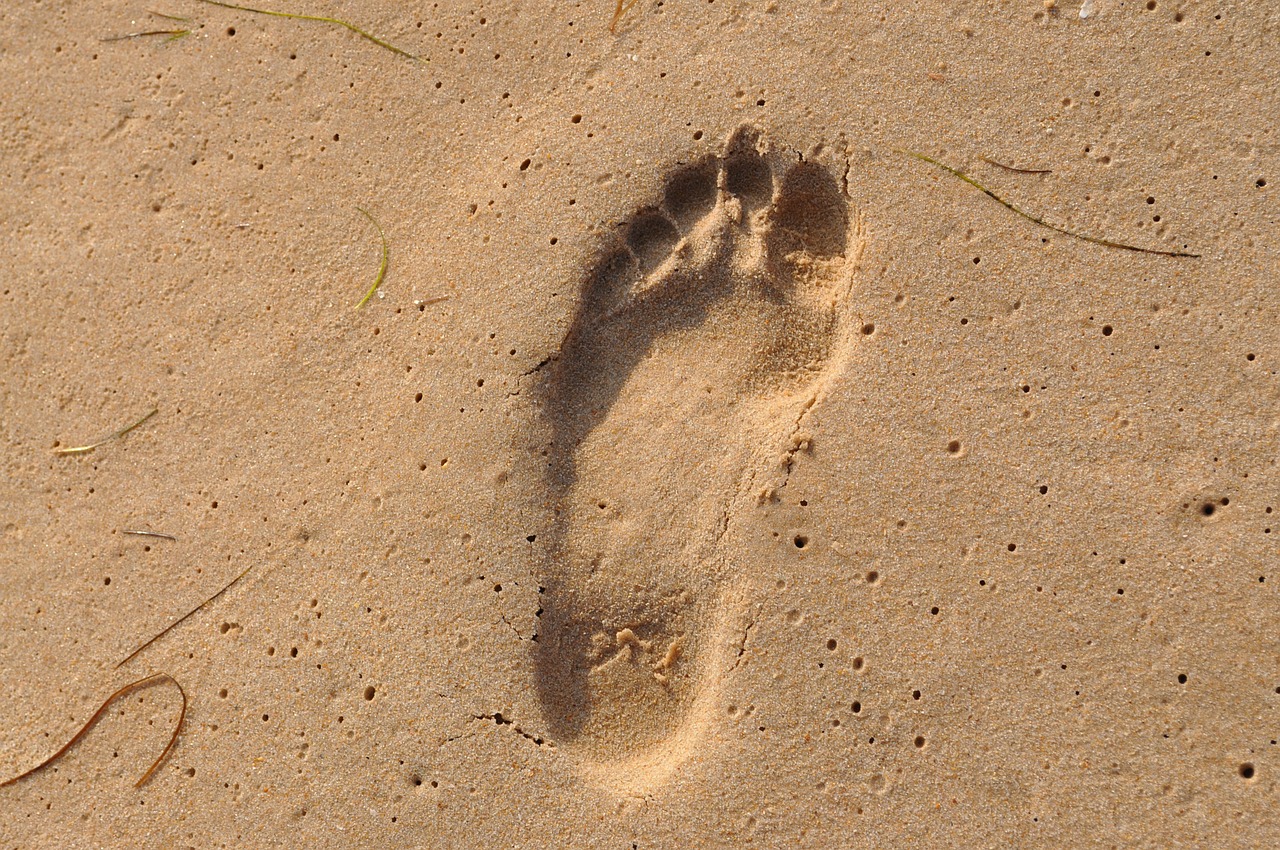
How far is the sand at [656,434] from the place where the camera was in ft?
5.88

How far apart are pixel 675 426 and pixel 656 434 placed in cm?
5

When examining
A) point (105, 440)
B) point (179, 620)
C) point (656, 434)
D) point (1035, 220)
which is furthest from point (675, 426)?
point (105, 440)

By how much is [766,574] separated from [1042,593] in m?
0.55

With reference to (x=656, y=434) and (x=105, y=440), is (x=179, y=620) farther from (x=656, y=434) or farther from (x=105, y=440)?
(x=656, y=434)

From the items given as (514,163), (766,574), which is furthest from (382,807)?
(514,163)

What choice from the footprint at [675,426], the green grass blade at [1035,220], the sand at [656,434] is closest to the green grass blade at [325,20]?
the sand at [656,434]

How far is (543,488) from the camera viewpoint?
1.95 meters

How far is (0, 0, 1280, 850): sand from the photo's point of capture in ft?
5.88

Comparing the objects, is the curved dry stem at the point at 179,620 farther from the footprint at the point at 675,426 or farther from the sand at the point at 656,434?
the footprint at the point at 675,426

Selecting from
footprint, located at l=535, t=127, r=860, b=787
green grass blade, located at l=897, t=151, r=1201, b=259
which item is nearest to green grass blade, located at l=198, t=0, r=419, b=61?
footprint, located at l=535, t=127, r=860, b=787

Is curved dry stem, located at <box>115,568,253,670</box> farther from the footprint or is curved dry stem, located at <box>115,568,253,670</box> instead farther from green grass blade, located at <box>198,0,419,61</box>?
green grass blade, located at <box>198,0,419,61</box>

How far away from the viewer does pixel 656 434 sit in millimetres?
1956

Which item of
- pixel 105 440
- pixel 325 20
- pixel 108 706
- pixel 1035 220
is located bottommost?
pixel 108 706

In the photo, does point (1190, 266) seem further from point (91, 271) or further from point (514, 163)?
point (91, 271)
